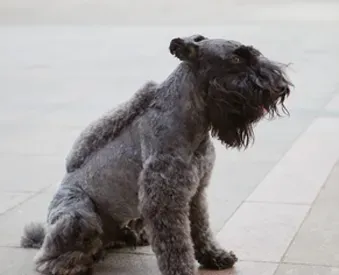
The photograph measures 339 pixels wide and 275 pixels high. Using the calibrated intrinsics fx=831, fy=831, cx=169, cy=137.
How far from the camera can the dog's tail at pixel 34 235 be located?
501cm

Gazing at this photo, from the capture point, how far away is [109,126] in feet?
14.8

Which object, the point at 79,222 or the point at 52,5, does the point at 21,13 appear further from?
the point at 79,222

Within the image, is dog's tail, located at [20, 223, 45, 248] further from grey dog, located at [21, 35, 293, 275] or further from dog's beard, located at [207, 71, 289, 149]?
dog's beard, located at [207, 71, 289, 149]

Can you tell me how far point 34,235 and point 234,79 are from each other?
5.74 ft

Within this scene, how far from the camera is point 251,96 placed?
3979 millimetres

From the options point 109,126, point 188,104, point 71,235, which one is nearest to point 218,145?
point 109,126

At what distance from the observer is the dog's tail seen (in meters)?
5.01

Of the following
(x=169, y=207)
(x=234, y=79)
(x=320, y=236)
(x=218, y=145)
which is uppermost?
(x=234, y=79)

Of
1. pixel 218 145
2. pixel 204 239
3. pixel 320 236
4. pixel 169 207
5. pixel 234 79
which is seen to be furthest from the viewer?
pixel 218 145

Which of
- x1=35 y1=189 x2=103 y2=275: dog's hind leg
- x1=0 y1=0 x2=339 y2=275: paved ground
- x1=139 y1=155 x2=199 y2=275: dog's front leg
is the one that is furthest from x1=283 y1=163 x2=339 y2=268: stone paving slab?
x1=35 y1=189 x2=103 y2=275: dog's hind leg

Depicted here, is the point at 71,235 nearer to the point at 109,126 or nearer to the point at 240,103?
the point at 109,126

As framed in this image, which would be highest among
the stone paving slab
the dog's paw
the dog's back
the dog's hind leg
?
the dog's back

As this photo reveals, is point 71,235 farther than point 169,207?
Yes

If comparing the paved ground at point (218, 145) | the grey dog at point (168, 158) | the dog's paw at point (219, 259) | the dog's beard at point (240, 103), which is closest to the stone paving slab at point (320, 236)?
the paved ground at point (218, 145)
